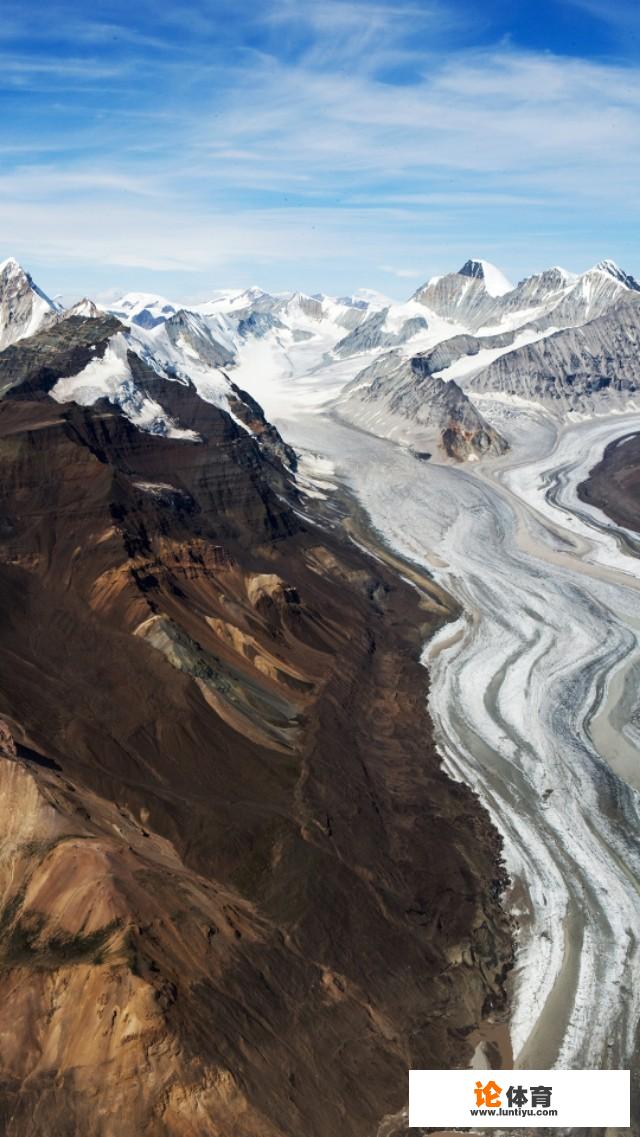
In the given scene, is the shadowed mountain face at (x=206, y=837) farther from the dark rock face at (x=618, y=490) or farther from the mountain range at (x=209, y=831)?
the dark rock face at (x=618, y=490)

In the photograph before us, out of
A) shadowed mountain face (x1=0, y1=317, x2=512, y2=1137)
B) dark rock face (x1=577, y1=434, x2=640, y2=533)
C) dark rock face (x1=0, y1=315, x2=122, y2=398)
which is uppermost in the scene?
dark rock face (x1=0, y1=315, x2=122, y2=398)

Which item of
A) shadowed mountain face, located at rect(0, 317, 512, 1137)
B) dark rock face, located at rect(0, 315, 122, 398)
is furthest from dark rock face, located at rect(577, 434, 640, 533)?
dark rock face, located at rect(0, 315, 122, 398)

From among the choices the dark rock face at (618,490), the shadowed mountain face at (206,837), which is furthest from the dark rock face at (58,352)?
the dark rock face at (618,490)

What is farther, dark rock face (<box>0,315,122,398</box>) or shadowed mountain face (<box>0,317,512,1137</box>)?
dark rock face (<box>0,315,122,398</box>)

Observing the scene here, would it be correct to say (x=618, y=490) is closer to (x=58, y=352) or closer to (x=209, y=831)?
(x=58, y=352)

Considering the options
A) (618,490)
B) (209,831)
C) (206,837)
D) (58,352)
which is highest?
(58,352)

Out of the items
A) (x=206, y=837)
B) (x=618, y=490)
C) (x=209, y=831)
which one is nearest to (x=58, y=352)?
(x=618, y=490)

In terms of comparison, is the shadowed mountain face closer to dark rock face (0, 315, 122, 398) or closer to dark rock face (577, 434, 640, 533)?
dark rock face (0, 315, 122, 398)
